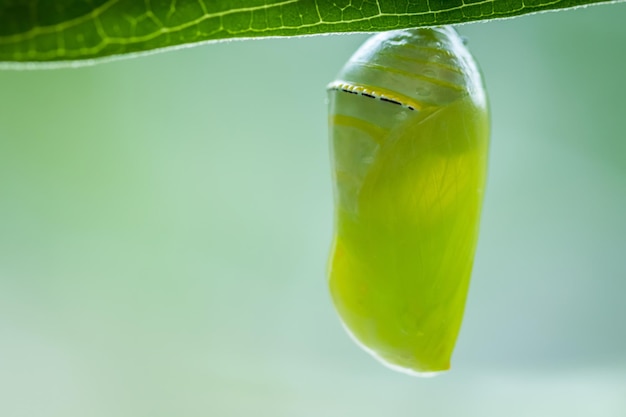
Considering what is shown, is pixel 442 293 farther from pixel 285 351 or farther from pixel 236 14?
pixel 285 351

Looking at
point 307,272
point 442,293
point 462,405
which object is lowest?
point 462,405

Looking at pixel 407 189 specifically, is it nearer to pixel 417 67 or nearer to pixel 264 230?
pixel 417 67

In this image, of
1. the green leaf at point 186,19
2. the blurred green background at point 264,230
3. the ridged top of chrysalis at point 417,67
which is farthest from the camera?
the blurred green background at point 264,230

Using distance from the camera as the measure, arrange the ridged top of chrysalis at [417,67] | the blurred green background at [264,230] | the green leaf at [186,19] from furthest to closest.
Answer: the blurred green background at [264,230]
the ridged top of chrysalis at [417,67]
the green leaf at [186,19]

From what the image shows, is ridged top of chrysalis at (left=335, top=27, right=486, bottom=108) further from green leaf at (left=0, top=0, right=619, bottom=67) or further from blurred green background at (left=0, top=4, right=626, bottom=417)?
blurred green background at (left=0, top=4, right=626, bottom=417)

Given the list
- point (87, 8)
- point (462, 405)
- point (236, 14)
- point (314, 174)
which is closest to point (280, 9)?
point (236, 14)

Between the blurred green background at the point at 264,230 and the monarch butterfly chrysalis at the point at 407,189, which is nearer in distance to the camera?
the monarch butterfly chrysalis at the point at 407,189

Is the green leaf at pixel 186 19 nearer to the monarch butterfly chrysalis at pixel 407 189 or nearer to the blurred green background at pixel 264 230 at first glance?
the monarch butterfly chrysalis at pixel 407 189

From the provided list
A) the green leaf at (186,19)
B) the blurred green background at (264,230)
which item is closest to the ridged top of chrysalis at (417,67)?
the green leaf at (186,19)
